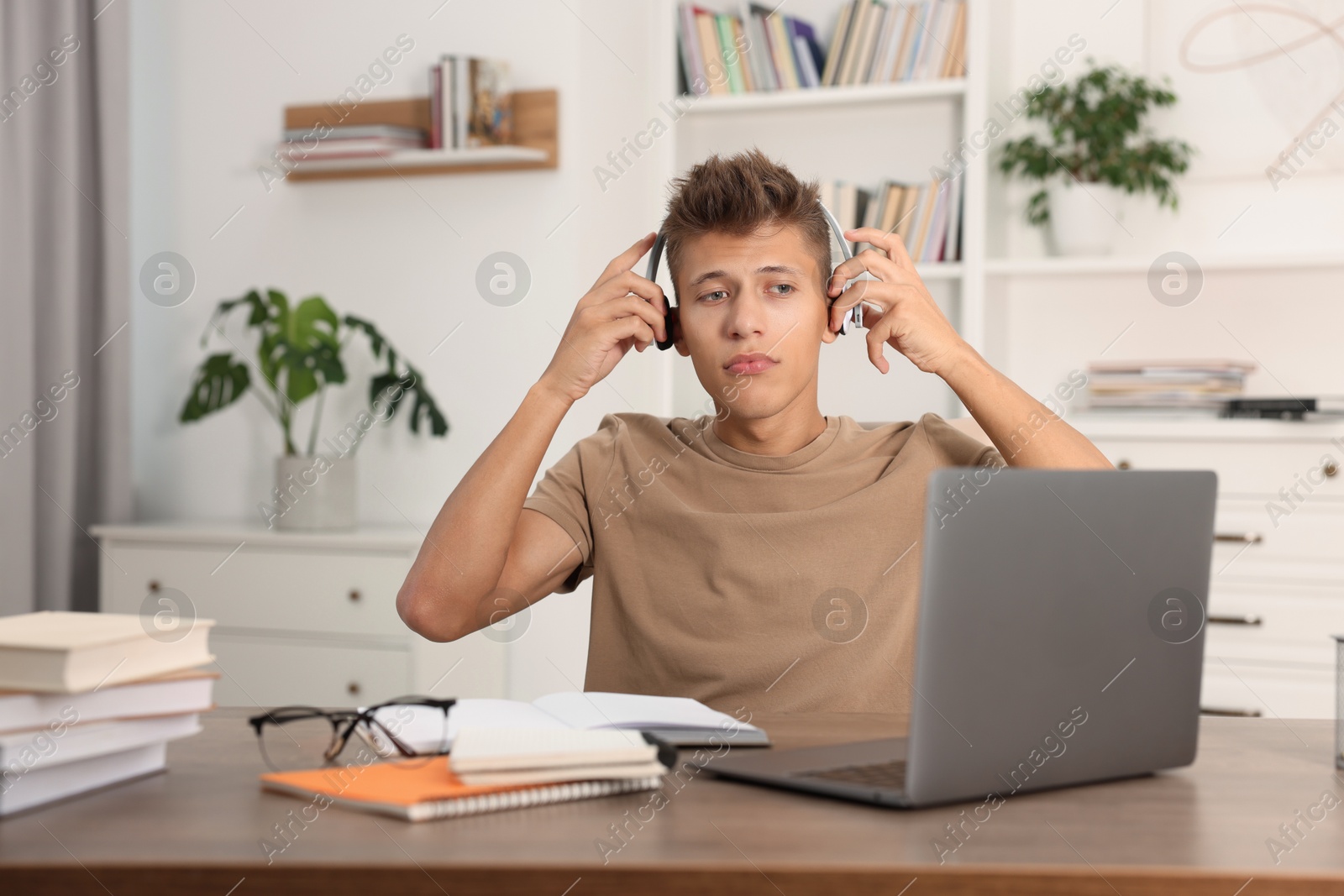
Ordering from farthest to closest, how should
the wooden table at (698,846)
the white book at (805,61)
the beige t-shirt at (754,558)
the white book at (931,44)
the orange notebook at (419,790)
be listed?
1. the white book at (805,61)
2. the white book at (931,44)
3. the beige t-shirt at (754,558)
4. the orange notebook at (419,790)
5. the wooden table at (698,846)

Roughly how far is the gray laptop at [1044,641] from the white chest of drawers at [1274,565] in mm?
1898

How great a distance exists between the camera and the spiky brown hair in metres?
1.59

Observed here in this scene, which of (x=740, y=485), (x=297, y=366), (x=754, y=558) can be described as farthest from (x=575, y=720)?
(x=297, y=366)

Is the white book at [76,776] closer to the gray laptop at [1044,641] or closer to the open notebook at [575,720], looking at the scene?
the open notebook at [575,720]

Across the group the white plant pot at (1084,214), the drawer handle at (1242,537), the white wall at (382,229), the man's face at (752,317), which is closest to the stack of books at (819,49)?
the white wall at (382,229)

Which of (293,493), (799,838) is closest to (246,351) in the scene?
(293,493)

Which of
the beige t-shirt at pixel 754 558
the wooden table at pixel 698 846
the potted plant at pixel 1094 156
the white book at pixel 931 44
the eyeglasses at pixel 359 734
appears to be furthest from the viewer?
the white book at pixel 931 44

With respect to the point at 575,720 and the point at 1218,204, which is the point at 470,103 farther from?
the point at 575,720

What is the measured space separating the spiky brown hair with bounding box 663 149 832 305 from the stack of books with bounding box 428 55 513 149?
1.43 m

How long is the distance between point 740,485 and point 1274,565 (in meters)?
1.69

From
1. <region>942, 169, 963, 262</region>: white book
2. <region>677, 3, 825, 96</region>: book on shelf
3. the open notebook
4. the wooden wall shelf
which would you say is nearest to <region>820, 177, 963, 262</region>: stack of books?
<region>942, 169, 963, 262</region>: white book

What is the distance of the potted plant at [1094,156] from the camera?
2895 mm

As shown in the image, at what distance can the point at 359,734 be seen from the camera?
104 cm

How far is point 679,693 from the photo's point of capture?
1437 millimetres
